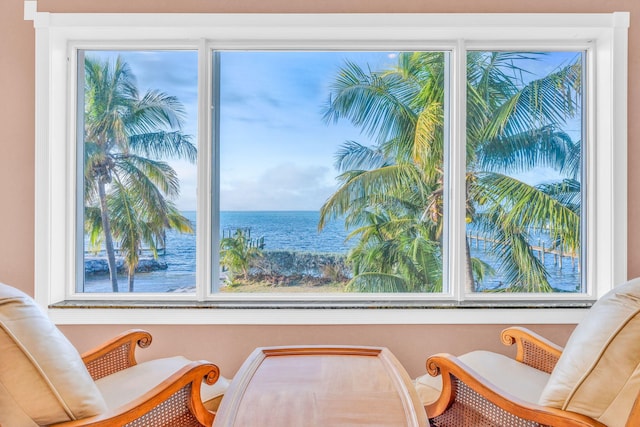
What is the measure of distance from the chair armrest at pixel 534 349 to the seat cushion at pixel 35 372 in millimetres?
1734

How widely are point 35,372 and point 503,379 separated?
169 cm

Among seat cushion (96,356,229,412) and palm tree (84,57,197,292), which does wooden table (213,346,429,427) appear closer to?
seat cushion (96,356,229,412)

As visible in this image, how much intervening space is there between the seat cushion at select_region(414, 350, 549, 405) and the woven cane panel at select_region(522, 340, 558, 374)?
1.2 inches

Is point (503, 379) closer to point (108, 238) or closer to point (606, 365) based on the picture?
point (606, 365)

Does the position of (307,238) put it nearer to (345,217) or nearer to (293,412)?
(345,217)

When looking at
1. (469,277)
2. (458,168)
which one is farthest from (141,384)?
(458,168)

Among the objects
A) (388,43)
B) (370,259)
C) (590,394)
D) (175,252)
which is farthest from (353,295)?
(388,43)

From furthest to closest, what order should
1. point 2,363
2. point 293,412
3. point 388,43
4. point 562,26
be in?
point 388,43 → point 562,26 → point 293,412 → point 2,363

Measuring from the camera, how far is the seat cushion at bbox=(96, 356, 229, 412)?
4.94 ft

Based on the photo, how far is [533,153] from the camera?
7.37 ft

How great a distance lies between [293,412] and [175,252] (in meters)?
1.37

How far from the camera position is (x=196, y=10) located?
208cm

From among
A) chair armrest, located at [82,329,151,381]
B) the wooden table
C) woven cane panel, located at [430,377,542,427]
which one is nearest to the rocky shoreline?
chair armrest, located at [82,329,151,381]

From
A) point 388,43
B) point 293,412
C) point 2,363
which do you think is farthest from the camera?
point 388,43
